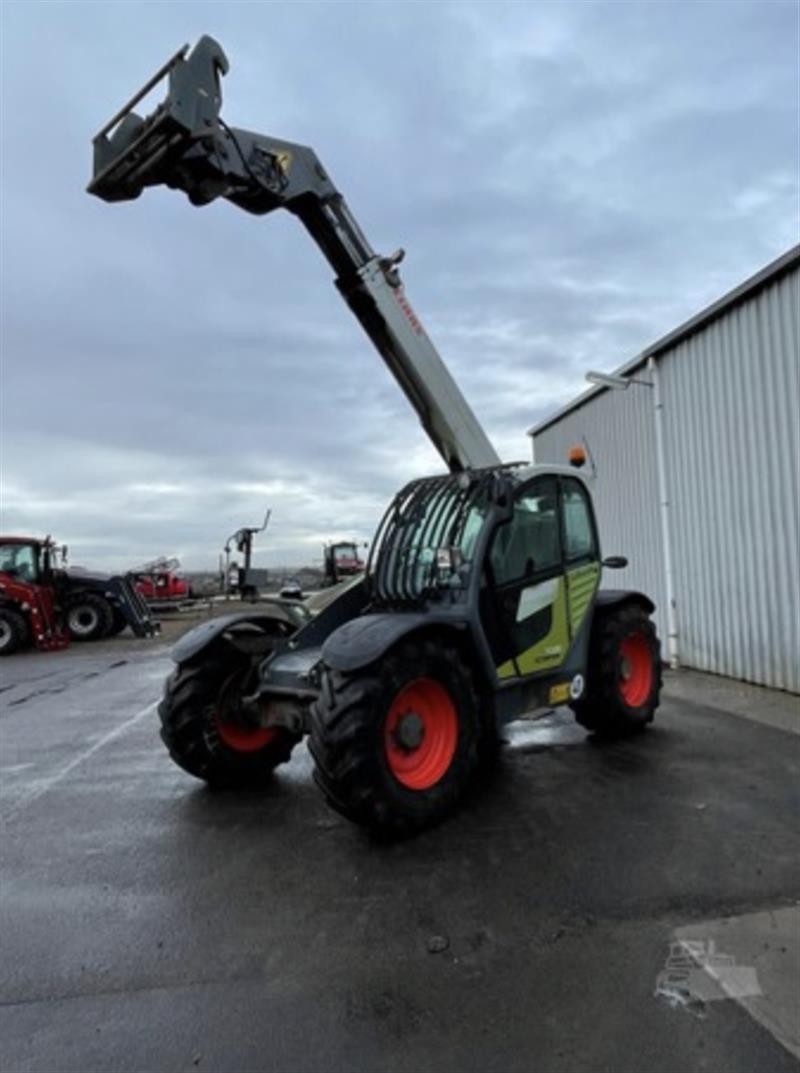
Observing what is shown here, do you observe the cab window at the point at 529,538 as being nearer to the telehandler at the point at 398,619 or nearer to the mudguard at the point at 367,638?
the telehandler at the point at 398,619

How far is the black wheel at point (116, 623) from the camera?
2103 cm

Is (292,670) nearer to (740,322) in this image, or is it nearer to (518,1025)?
(518,1025)

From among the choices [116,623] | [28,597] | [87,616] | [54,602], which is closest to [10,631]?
[28,597]

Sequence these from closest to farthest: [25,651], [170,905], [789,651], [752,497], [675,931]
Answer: [675,931]
[170,905]
[789,651]
[752,497]
[25,651]

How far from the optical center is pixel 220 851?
462 cm

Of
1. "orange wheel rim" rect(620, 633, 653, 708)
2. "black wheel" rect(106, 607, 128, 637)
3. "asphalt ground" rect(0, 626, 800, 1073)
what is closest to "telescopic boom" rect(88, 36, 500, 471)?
"orange wheel rim" rect(620, 633, 653, 708)

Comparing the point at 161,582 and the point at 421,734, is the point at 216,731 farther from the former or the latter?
the point at 161,582

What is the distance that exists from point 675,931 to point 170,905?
226cm

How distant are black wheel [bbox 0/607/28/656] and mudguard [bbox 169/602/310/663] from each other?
14.0 metres

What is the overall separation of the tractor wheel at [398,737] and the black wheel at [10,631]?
16120 mm

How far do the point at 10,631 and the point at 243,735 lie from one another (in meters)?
14.7

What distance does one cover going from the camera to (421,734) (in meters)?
4.91

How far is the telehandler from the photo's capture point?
4641mm

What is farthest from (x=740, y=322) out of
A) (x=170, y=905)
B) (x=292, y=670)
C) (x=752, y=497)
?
(x=170, y=905)
